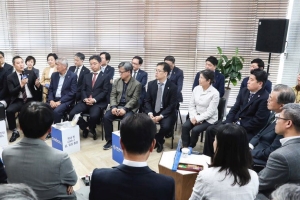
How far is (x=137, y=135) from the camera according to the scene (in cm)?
126

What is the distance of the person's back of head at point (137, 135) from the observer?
1261 mm

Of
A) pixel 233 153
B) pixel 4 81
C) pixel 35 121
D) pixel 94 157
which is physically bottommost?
pixel 94 157

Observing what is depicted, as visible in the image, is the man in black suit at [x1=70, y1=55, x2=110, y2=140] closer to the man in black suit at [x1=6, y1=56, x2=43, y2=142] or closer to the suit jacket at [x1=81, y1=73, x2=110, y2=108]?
the suit jacket at [x1=81, y1=73, x2=110, y2=108]

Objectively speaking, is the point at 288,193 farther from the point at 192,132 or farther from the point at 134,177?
the point at 192,132

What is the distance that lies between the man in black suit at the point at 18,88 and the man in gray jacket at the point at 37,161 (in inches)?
114

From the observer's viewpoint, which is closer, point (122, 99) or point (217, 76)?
point (122, 99)

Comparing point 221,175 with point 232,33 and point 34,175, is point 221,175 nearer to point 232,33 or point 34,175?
point 34,175

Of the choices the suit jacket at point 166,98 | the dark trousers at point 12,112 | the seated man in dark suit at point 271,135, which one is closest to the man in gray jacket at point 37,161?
the seated man in dark suit at point 271,135

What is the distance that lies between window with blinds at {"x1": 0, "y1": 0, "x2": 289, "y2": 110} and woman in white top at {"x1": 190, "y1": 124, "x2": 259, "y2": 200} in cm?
385

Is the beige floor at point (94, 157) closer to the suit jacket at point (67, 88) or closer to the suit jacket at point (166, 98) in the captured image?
the suit jacket at point (166, 98)

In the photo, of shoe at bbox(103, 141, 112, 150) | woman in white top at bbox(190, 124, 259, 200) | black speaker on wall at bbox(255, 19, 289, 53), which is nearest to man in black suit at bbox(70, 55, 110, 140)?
shoe at bbox(103, 141, 112, 150)

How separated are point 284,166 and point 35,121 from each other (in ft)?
5.48

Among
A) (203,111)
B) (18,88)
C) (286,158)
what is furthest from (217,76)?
(18,88)

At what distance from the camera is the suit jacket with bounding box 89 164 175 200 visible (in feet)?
3.89
